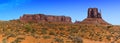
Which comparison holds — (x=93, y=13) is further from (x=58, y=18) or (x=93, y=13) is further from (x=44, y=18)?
(x=44, y=18)

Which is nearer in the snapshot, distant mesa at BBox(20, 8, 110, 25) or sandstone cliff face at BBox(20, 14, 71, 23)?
distant mesa at BBox(20, 8, 110, 25)

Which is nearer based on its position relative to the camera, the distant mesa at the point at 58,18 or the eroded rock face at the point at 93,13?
the distant mesa at the point at 58,18

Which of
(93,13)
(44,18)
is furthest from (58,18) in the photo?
(93,13)

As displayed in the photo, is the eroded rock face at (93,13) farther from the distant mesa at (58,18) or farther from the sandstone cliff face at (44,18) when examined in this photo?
the sandstone cliff face at (44,18)

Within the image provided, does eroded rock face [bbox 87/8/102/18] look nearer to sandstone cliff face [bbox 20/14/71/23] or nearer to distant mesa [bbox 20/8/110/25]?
distant mesa [bbox 20/8/110/25]

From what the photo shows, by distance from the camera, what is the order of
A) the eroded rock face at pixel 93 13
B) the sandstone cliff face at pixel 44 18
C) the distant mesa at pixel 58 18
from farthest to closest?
the eroded rock face at pixel 93 13
the sandstone cliff face at pixel 44 18
the distant mesa at pixel 58 18

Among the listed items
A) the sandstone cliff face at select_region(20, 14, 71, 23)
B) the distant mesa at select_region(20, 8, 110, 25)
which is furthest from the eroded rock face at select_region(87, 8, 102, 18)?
the sandstone cliff face at select_region(20, 14, 71, 23)

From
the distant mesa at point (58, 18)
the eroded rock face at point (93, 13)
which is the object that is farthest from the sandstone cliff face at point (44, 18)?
the eroded rock face at point (93, 13)

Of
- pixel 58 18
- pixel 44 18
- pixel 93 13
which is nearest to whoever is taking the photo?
pixel 44 18

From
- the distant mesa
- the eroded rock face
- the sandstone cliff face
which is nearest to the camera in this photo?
the distant mesa

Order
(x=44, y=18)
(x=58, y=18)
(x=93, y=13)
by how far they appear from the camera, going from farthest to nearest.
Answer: (x=93, y=13), (x=58, y=18), (x=44, y=18)

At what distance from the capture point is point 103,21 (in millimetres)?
104562

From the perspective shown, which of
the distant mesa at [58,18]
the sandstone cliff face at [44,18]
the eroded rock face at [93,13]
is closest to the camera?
the distant mesa at [58,18]

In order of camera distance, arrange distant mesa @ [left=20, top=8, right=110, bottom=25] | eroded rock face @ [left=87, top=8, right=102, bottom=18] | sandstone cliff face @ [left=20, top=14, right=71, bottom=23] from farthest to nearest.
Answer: eroded rock face @ [left=87, top=8, right=102, bottom=18], sandstone cliff face @ [left=20, top=14, right=71, bottom=23], distant mesa @ [left=20, top=8, right=110, bottom=25]
